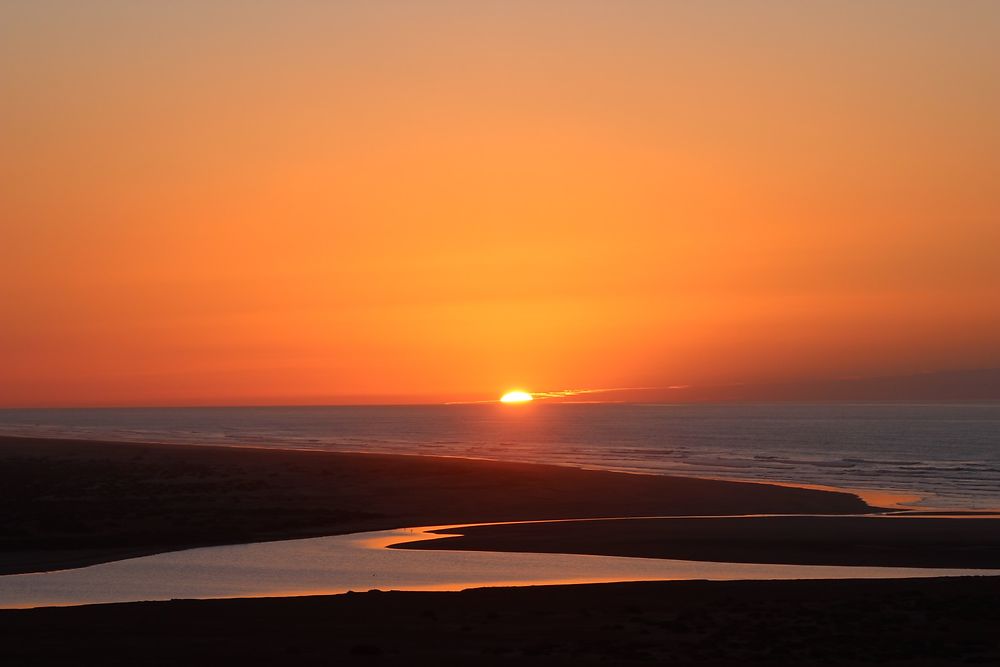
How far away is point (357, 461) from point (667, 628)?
46432 mm

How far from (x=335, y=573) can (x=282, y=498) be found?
17.8 m

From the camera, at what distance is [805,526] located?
3584 cm

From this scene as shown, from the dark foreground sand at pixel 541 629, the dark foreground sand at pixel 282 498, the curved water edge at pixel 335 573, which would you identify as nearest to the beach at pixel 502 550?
the dark foreground sand at pixel 541 629

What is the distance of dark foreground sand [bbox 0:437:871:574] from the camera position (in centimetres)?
3183

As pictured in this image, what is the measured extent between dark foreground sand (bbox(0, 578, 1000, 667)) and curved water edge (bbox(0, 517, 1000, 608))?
2188mm

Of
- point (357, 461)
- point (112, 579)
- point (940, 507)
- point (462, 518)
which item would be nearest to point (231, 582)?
point (112, 579)

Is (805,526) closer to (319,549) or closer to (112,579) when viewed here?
(319,549)

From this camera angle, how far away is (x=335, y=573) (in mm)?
25438

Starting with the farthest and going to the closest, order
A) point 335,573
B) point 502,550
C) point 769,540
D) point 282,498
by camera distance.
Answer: point 282,498 < point 769,540 < point 502,550 < point 335,573

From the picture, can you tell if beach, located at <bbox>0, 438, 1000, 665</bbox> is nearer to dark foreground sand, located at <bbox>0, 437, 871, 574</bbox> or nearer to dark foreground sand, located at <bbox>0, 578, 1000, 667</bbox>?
dark foreground sand, located at <bbox>0, 578, 1000, 667</bbox>

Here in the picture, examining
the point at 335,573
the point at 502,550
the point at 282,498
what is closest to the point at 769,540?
the point at 502,550

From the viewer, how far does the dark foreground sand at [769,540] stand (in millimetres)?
28953

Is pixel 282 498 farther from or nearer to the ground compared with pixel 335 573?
farther from the ground

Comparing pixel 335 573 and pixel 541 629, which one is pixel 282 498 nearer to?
pixel 335 573
